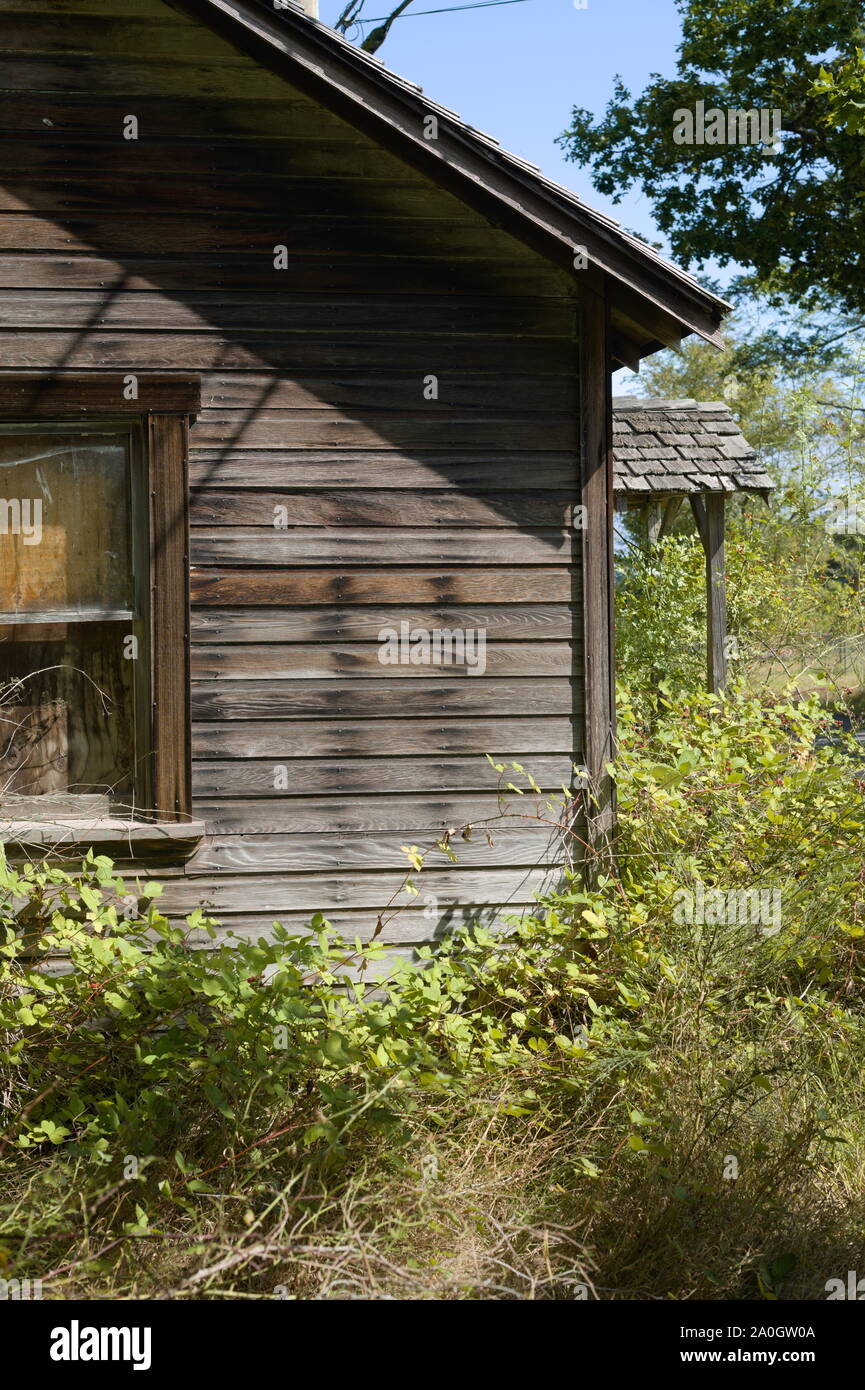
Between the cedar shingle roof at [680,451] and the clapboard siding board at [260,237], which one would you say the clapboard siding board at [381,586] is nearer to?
the clapboard siding board at [260,237]

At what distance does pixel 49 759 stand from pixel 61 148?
257 cm

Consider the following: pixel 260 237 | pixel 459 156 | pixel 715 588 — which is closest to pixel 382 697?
pixel 260 237

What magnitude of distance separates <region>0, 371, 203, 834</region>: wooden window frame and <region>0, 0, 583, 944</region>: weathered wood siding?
8 centimetres

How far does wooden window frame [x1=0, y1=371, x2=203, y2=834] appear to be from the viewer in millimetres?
4680

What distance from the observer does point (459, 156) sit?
4551 millimetres

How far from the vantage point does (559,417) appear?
508 centimetres

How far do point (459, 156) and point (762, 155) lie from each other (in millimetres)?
15423

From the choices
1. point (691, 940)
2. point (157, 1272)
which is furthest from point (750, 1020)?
point (157, 1272)

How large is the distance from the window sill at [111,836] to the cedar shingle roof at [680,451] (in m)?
6.95

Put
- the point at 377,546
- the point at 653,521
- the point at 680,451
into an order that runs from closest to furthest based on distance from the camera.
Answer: the point at 377,546 < the point at 680,451 < the point at 653,521

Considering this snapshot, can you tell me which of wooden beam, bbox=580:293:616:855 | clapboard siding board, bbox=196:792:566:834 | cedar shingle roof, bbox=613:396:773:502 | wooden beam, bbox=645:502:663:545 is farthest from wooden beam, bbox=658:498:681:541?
clapboard siding board, bbox=196:792:566:834

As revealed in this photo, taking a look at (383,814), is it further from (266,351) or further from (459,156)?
(459,156)

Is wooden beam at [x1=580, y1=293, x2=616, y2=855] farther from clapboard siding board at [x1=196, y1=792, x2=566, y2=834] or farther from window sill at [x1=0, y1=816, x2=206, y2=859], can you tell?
window sill at [x1=0, y1=816, x2=206, y2=859]

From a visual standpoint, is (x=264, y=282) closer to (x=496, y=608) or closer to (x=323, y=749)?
(x=496, y=608)
